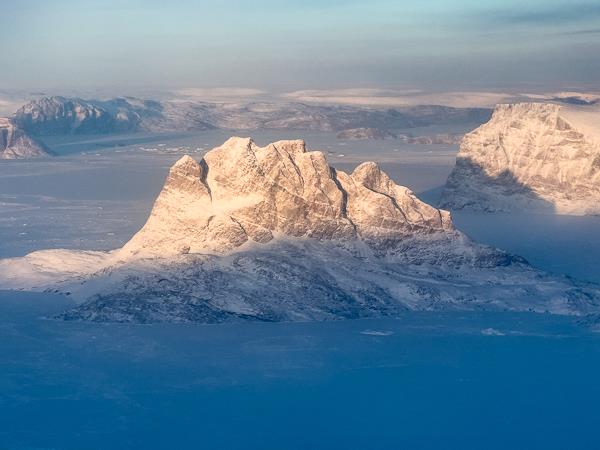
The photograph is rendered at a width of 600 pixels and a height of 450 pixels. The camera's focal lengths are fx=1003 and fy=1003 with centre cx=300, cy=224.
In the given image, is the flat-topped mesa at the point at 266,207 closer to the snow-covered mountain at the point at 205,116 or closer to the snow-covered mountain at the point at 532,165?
the snow-covered mountain at the point at 532,165

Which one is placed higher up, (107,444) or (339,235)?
(339,235)

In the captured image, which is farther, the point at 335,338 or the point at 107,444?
the point at 335,338

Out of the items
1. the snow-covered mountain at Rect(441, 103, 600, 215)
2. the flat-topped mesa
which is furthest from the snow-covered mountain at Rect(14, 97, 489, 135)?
the flat-topped mesa

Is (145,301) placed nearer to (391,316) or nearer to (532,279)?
(391,316)

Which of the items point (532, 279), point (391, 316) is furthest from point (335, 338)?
point (532, 279)

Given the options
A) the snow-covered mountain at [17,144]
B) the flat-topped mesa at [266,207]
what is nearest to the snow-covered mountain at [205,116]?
the snow-covered mountain at [17,144]

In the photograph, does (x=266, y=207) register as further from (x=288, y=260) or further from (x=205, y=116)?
(x=205, y=116)

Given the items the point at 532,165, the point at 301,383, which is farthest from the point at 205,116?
the point at 301,383
